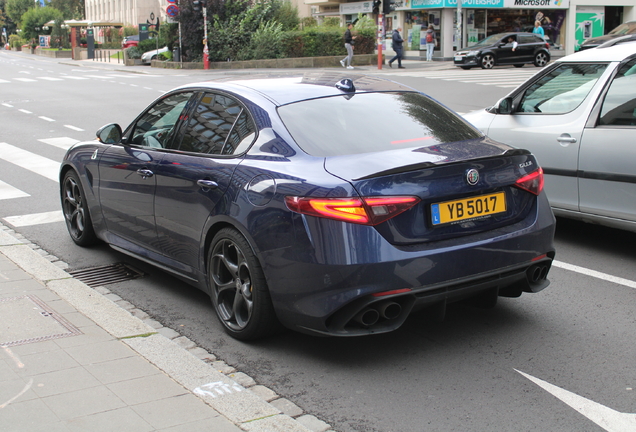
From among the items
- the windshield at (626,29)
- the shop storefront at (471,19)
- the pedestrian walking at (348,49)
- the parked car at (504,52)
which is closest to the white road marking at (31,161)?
the windshield at (626,29)

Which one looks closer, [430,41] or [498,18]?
[430,41]

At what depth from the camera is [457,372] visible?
3984mm

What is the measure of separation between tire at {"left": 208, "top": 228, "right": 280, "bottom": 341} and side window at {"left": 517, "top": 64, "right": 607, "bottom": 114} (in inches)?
140

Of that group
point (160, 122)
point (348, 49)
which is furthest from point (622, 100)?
point (348, 49)

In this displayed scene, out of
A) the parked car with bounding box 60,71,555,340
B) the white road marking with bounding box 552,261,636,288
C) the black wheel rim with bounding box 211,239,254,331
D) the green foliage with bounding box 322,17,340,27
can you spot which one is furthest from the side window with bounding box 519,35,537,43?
the black wheel rim with bounding box 211,239,254,331

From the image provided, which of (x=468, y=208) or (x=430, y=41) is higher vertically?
(x=430, y=41)

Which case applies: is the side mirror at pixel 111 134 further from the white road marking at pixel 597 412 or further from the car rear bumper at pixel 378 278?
the white road marking at pixel 597 412

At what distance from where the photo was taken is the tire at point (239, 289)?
13.7 ft

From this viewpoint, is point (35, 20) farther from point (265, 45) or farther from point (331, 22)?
point (265, 45)

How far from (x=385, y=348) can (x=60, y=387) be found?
179 centimetres

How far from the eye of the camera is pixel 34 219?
7.90 m

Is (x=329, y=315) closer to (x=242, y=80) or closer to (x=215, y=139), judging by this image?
(x=215, y=139)

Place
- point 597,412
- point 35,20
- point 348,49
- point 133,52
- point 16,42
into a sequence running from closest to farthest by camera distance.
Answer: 1. point 597,412
2. point 348,49
3. point 133,52
4. point 35,20
5. point 16,42

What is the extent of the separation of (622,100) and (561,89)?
0.73m
